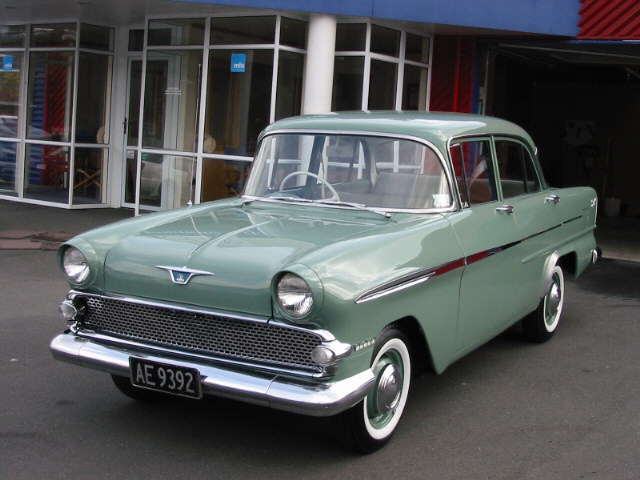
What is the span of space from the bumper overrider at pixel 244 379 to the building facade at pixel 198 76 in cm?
592

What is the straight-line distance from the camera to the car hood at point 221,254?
379cm

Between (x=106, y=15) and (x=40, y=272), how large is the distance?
555 cm

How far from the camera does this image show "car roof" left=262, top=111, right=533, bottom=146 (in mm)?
5066

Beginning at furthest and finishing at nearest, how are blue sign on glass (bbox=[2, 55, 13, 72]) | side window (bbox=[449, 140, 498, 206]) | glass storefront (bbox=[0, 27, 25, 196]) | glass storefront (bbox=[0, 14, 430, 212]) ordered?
blue sign on glass (bbox=[2, 55, 13, 72]) → glass storefront (bbox=[0, 27, 25, 196]) → glass storefront (bbox=[0, 14, 430, 212]) → side window (bbox=[449, 140, 498, 206])

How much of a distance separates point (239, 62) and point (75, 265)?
7.85 metres

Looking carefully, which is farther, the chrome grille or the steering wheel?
the steering wheel

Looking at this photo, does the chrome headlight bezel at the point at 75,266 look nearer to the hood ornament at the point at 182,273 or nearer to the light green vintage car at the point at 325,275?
the light green vintage car at the point at 325,275

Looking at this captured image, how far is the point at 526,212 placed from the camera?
570 cm

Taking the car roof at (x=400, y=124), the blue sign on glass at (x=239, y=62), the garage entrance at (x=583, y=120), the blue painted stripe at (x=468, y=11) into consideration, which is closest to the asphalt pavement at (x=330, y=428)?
the car roof at (x=400, y=124)

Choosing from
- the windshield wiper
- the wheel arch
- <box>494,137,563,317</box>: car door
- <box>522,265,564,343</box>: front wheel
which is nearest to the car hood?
the windshield wiper

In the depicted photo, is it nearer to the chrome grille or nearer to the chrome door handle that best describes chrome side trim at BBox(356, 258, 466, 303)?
the chrome grille

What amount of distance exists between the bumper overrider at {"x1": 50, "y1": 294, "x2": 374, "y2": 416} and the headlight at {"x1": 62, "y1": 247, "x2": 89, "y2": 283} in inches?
12.5

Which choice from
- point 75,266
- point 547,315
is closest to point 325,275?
point 75,266

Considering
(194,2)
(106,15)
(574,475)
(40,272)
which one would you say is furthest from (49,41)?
(574,475)
